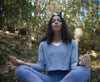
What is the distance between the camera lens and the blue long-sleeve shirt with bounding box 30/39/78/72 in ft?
5.80

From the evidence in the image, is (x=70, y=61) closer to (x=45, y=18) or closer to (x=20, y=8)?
(x=45, y=18)

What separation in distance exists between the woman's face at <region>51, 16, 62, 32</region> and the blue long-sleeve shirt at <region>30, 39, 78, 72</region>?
194 mm

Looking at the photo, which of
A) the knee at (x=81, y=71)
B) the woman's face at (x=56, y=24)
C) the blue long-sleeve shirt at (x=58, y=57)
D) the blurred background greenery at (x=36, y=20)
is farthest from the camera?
the blurred background greenery at (x=36, y=20)

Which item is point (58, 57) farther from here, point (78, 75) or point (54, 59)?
point (78, 75)

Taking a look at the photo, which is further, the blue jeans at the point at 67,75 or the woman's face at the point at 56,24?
the woman's face at the point at 56,24

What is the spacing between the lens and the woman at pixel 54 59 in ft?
4.85

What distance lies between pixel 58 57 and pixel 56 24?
0.42 meters

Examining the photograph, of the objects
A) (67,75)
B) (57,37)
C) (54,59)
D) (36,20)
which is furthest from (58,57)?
(36,20)

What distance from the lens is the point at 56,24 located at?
1.93 m

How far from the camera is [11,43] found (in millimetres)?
3689

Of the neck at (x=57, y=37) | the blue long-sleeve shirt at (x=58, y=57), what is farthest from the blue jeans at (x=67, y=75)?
the neck at (x=57, y=37)

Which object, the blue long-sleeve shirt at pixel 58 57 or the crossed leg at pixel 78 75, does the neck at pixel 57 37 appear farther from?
the crossed leg at pixel 78 75

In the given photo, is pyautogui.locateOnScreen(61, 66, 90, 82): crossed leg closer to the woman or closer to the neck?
the woman

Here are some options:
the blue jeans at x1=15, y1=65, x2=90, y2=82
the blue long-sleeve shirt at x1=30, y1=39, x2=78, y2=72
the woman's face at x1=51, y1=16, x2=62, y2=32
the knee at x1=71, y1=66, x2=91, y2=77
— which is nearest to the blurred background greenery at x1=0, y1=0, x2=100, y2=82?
the blue long-sleeve shirt at x1=30, y1=39, x2=78, y2=72
